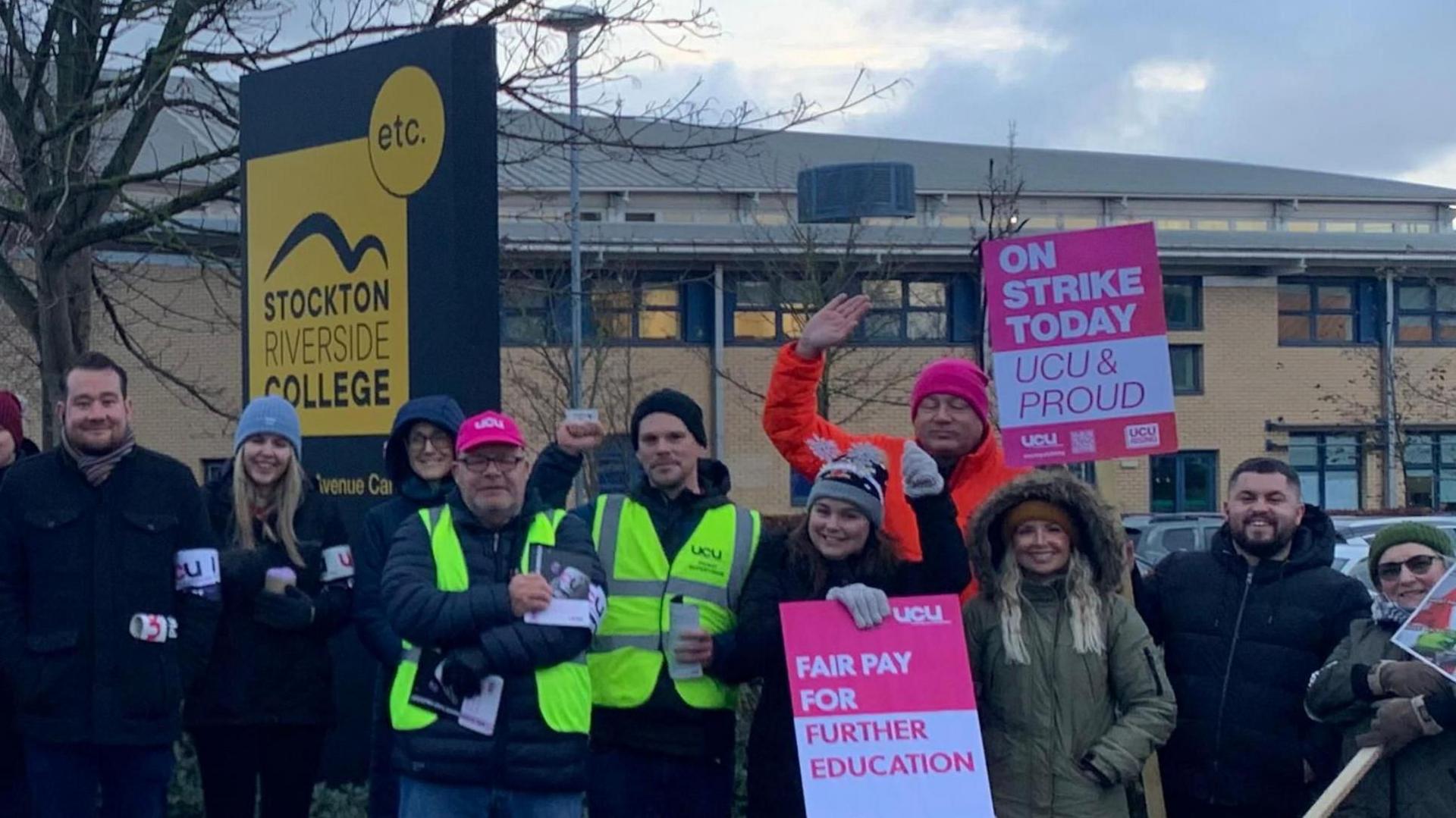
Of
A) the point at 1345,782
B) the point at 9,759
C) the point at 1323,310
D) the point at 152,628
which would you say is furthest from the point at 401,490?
the point at 1323,310

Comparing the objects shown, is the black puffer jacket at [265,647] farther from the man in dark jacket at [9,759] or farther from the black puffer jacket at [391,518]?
the man in dark jacket at [9,759]

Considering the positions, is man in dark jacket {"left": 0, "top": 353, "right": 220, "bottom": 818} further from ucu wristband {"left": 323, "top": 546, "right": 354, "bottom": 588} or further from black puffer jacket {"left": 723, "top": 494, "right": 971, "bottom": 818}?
black puffer jacket {"left": 723, "top": 494, "right": 971, "bottom": 818}

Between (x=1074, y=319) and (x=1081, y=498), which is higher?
(x=1074, y=319)

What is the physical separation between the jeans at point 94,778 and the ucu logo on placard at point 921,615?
246cm

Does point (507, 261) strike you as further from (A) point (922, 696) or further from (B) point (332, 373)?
(A) point (922, 696)

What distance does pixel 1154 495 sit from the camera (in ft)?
118

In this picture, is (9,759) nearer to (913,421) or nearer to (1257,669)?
(913,421)

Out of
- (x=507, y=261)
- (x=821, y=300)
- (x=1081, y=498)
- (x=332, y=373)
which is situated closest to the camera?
(x=1081, y=498)

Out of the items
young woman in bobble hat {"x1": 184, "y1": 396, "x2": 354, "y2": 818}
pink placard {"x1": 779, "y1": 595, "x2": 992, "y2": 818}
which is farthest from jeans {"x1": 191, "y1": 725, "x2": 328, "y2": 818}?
pink placard {"x1": 779, "y1": 595, "x2": 992, "y2": 818}

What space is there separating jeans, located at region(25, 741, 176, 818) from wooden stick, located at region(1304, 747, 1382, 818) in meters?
3.62

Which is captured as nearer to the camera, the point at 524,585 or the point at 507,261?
the point at 524,585

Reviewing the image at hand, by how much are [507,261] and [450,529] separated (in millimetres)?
9018

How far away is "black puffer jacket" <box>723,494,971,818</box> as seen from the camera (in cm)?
535

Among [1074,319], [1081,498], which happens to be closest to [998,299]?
[1074,319]
